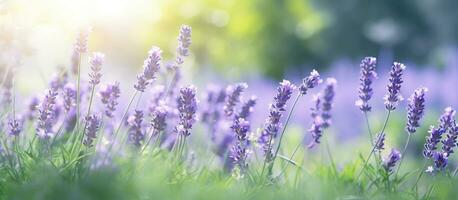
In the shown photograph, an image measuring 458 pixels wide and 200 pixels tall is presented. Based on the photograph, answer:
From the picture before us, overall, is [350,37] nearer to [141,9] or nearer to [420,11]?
[420,11]

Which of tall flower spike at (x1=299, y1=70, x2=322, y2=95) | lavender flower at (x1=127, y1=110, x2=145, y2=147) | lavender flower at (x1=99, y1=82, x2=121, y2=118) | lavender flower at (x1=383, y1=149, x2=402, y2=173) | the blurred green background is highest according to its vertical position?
the blurred green background

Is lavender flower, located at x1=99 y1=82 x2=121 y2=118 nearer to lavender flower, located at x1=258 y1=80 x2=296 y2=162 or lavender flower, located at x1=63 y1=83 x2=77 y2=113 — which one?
lavender flower, located at x1=63 y1=83 x2=77 y2=113

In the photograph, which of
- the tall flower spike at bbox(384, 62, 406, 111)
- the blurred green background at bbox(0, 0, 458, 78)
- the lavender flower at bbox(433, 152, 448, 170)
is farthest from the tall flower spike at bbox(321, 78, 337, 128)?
the blurred green background at bbox(0, 0, 458, 78)

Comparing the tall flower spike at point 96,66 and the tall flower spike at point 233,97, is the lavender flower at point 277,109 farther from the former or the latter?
the tall flower spike at point 96,66

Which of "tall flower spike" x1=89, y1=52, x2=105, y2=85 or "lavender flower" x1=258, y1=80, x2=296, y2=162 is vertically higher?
"tall flower spike" x1=89, y1=52, x2=105, y2=85

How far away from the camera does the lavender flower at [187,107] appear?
3111 millimetres

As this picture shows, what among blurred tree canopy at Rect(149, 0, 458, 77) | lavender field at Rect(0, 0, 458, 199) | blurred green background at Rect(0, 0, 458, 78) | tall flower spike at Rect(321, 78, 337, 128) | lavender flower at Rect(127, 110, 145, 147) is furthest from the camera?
blurred tree canopy at Rect(149, 0, 458, 77)

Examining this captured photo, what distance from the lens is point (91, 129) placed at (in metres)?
3.22

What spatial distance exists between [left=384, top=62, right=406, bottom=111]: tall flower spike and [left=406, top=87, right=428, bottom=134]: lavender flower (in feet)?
0.21

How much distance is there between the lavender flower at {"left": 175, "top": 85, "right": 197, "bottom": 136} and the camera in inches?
122

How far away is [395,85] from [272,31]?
1882 centimetres

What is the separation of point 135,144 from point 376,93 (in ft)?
21.4

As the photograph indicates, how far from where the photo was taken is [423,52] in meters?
23.7

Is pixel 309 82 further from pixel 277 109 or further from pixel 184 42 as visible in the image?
pixel 184 42
